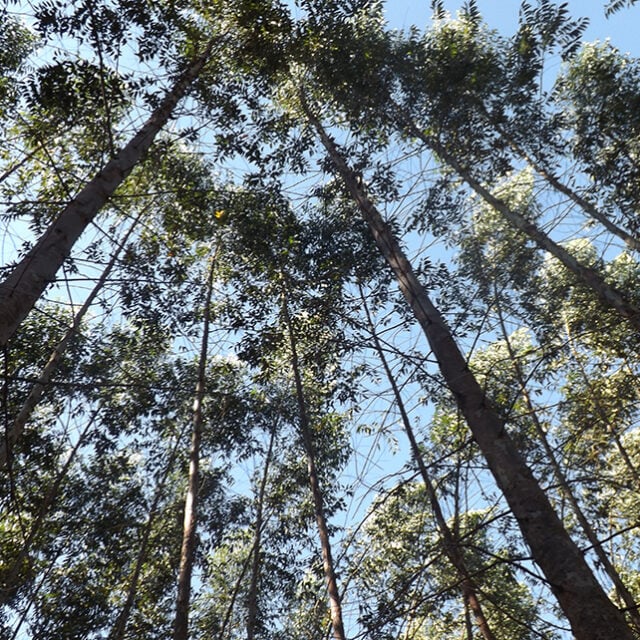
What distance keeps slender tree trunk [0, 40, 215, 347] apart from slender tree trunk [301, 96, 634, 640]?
6.11ft

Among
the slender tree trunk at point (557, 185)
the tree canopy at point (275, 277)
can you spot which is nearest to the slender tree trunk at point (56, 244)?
the tree canopy at point (275, 277)

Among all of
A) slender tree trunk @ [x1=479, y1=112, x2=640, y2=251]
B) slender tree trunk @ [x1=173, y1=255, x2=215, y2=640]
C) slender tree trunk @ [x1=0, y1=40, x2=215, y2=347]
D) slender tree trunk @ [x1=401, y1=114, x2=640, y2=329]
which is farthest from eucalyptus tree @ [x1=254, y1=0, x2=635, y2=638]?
slender tree trunk @ [x1=479, y1=112, x2=640, y2=251]

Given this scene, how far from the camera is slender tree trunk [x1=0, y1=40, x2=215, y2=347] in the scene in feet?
7.32

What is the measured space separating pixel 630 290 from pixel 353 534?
824 cm

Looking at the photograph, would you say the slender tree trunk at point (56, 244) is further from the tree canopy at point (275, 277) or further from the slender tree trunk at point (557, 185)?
the slender tree trunk at point (557, 185)

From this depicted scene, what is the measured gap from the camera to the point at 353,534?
5.61 feet

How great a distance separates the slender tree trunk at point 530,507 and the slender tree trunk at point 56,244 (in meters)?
1.86

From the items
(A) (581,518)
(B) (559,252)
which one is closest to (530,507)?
(B) (559,252)

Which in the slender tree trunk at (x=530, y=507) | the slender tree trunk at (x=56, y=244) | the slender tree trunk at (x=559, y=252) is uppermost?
the slender tree trunk at (x=559, y=252)

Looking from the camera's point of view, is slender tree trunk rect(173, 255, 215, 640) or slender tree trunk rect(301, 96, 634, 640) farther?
slender tree trunk rect(173, 255, 215, 640)

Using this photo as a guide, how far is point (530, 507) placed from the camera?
1.84 metres

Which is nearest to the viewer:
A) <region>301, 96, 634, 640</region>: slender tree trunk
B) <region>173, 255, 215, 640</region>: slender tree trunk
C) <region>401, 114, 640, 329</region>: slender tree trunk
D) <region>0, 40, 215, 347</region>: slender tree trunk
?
<region>301, 96, 634, 640</region>: slender tree trunk

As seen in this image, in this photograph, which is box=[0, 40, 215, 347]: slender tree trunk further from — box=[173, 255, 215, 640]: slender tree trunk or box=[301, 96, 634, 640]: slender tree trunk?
→ box=[301, 96, 634, 640]: slender tree trunk

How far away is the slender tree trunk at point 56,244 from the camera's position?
2232 mm
